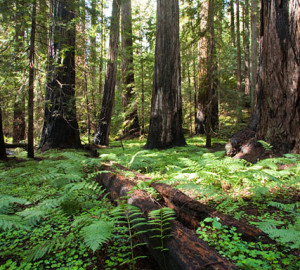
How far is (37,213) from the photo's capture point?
6.86 feet

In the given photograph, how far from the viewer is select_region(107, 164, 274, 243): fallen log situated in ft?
6.09

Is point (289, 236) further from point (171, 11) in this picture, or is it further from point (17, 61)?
point (171, 11)

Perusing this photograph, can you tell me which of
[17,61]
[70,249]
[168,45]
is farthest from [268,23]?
[17,61]

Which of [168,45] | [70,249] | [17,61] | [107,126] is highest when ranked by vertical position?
[168,45]

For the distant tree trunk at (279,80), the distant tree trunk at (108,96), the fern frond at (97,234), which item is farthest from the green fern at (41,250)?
the distant tree trunk at (108,96)

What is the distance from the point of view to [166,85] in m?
7.84

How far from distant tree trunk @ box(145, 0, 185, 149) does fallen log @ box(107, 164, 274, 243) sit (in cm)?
506

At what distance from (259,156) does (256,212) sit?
2.43m

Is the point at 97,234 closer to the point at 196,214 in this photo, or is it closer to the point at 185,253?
the point at 185,253

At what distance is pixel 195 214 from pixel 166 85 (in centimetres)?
627

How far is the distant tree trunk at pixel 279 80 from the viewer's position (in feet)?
13.4

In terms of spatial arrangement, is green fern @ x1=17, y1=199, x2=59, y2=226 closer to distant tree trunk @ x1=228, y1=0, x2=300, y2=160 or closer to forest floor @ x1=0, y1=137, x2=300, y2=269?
forest floor @ x1=0, y1=137, x2=300, y2=269

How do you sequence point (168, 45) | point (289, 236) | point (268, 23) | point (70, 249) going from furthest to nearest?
point (168, 45)
point (268, 23)
point (70, 249)
point (289, 236)

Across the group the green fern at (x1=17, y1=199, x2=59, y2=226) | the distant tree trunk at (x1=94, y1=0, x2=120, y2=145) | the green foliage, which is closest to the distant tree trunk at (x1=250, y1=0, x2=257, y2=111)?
the distant tree trunk at (x1=94, y1=0, x2=120, y2=145)
